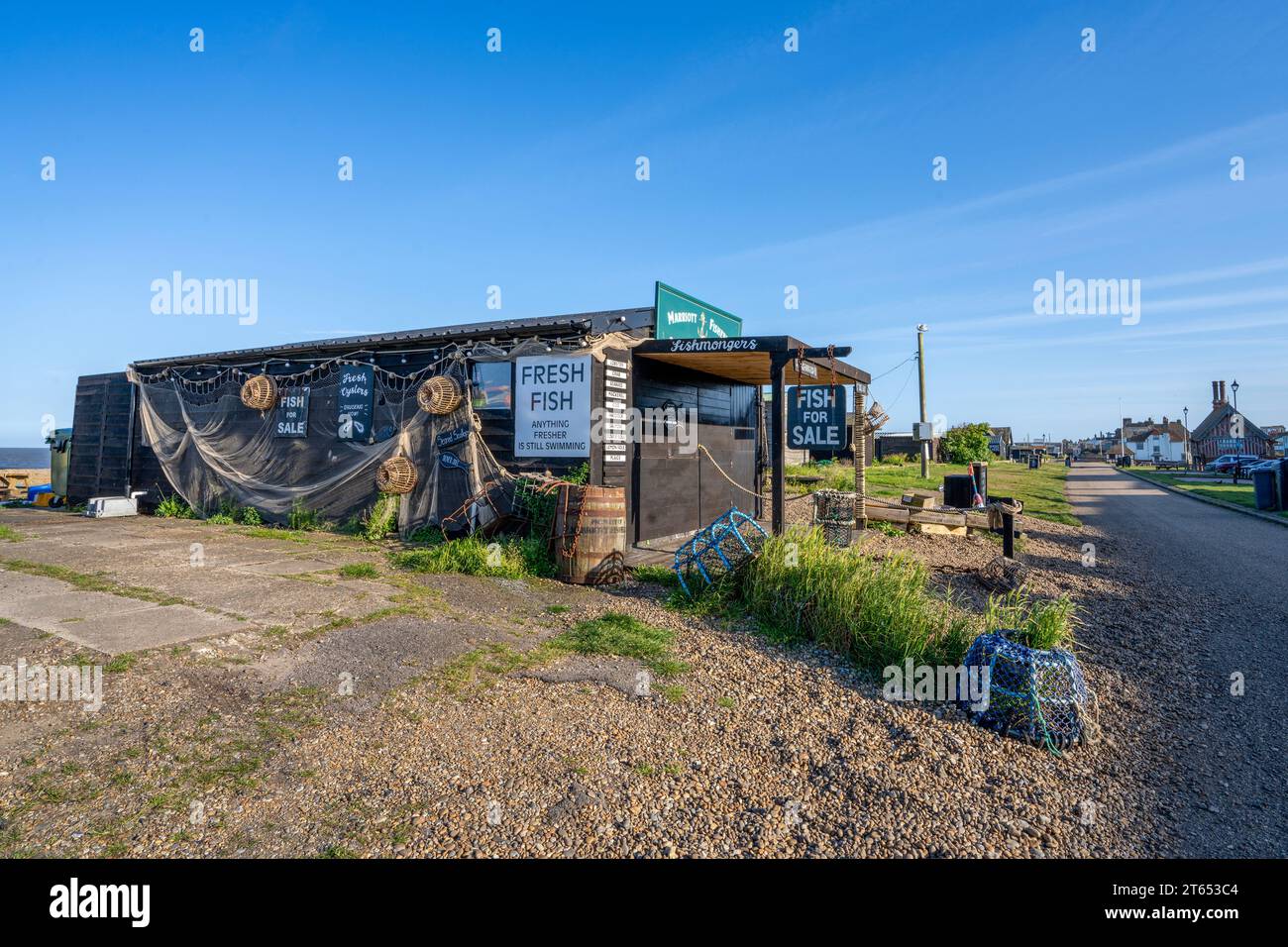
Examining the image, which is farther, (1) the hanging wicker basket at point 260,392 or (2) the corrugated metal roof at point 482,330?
(1) the hanging wicker basket at point 260,392

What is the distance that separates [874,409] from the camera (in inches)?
440

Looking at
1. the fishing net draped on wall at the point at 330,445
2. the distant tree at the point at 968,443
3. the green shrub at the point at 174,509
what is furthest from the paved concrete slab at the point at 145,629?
the distant tree at the point at 968,443

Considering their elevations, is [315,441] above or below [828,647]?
above

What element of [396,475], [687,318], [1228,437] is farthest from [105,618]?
[1228,437]

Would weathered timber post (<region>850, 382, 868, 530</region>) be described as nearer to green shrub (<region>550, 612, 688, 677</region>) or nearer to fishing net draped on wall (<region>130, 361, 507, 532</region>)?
green shrub (<region>550, 612, 688, 677</region>)

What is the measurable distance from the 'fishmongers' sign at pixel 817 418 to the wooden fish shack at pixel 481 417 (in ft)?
1.18

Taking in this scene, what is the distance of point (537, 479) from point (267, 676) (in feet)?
18.7

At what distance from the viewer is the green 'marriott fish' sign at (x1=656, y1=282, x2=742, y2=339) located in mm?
11695

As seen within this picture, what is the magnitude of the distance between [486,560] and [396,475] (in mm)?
3312

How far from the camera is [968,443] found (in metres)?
33.7

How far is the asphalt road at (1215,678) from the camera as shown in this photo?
360 cm

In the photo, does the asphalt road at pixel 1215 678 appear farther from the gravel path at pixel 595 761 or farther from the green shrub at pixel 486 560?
the green shrub at pixel 486 560
